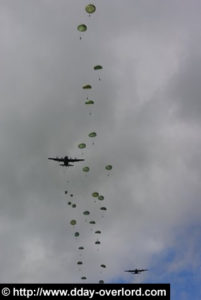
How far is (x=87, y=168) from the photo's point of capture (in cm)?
16700

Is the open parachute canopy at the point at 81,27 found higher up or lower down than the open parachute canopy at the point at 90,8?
lower down

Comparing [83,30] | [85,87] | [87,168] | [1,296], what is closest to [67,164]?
A: [87,168]

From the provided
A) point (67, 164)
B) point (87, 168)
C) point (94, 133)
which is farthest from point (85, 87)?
point (67, 164)

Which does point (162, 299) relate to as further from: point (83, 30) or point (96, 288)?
point (83, 30)

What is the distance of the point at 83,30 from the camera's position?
137125 millimetres

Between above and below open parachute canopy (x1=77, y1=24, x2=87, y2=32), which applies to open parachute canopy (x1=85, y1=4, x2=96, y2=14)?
above

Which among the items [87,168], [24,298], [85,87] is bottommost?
[24,298]


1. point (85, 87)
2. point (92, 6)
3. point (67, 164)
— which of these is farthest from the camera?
point (67, 164)

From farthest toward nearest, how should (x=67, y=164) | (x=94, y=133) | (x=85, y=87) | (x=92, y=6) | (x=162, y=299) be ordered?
(x=67, y=164) → (x=94, y=133) → (x=85, y=87) → (x=92, y=6) → (x=162, y=299)

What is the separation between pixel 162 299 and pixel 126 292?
19.3 feet

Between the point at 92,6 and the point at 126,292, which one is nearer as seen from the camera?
the point at 126,292

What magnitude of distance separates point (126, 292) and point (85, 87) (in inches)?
2789

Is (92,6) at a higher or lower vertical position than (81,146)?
higher

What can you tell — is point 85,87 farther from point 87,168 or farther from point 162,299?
point 162,299
